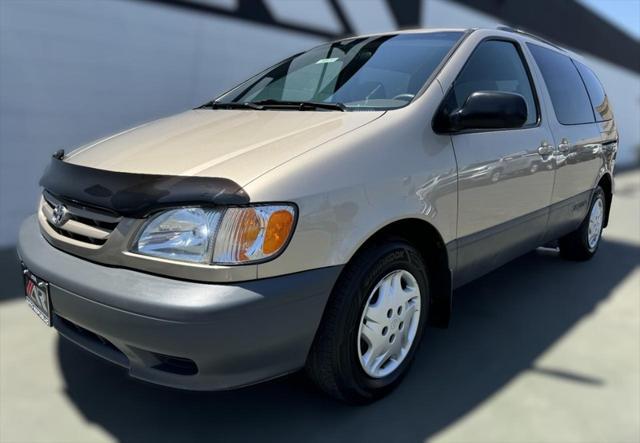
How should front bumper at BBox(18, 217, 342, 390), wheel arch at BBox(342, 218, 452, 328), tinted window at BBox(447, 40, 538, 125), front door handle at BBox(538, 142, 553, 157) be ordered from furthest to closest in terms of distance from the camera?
front door handle at BBox(538, 142, 553, 157) < tinted window at BBox(447, 40, 538, 125) < wheel arch at BBox(342, 218, 452, 328) < front bumper at BBox(18, 217, 342, 390)

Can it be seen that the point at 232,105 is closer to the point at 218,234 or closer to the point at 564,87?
the point at 218,234

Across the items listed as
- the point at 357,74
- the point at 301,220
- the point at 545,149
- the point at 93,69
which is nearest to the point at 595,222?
the point at 545,149

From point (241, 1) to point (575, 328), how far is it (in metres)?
4.43

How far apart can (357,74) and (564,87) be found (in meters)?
1.83

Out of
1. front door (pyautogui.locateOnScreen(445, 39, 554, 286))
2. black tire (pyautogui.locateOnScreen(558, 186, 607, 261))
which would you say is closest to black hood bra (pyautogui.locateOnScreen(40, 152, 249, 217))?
front door (pyautogui.locateOnScreen(445, 39, 554, 286))

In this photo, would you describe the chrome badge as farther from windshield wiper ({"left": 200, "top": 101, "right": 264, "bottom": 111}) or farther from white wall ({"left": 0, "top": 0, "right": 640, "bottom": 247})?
white wall ({"left": 0, "top": 0, "right": 640, "bottom": 247})

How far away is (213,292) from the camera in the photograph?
5.49 feet

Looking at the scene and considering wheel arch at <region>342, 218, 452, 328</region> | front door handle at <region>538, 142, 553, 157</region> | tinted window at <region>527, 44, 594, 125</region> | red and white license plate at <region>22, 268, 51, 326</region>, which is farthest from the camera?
tinted window at <region>527, 44, 594, 125</region>

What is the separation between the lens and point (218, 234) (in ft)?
5.66

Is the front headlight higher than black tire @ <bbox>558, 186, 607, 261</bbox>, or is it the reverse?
the front headlight

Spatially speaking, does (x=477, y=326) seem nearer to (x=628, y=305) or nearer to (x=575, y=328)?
(x=575, y=328)

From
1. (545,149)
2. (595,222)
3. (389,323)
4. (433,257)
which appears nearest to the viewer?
(389,323)

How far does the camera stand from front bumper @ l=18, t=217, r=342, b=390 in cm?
167

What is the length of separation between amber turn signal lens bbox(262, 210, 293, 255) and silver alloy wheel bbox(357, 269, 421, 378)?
53cm
